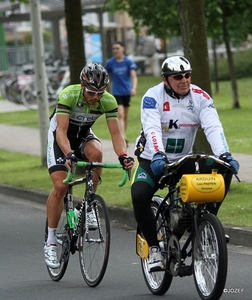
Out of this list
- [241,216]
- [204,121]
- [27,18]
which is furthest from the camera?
[27,18]

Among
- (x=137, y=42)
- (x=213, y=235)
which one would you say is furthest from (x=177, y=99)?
(x=137, y=42)

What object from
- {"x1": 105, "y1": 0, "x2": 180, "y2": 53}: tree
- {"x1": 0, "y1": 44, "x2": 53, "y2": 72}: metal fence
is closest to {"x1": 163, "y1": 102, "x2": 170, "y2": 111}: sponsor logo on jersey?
{"x1": 105, "y1": 0, "x2": 180, "y2": 53}: tree

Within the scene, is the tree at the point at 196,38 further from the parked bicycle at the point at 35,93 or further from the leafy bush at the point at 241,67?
the leafy bush at the point at 241,67

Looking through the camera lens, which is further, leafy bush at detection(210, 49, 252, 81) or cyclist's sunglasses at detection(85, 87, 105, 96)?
leafy bush at detection(210, 49, 252, 81)

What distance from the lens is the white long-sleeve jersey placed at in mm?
7500

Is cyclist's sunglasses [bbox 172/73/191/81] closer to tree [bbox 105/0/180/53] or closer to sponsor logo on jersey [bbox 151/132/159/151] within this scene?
sponsor logo on jersey [bbox 151/132/159/151]

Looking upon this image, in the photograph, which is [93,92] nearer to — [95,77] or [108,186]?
[95,77]

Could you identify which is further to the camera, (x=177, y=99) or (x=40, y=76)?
(x=40, y=76)

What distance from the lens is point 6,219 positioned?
1297 cm

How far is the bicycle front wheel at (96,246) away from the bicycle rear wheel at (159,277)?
345 mm

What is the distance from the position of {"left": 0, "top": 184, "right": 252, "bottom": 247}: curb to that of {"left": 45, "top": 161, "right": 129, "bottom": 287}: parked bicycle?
214 cm

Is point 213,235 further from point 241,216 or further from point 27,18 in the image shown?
point 27,18

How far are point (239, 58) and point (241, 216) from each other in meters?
30.5

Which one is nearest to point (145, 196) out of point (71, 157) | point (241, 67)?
point (71, 157)
